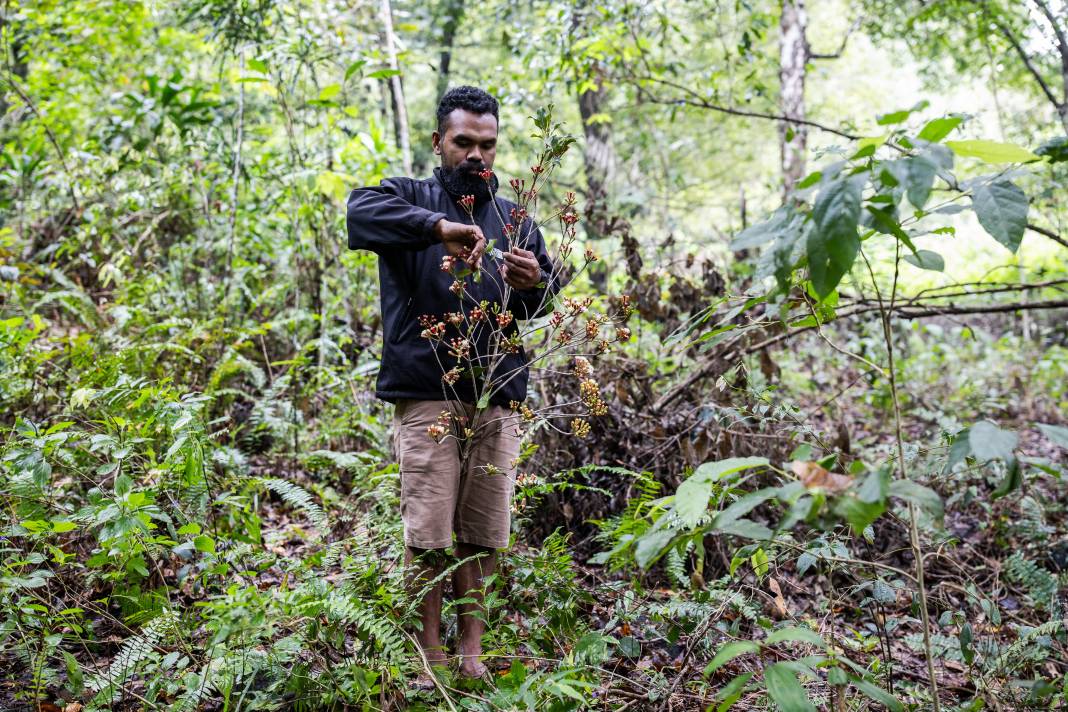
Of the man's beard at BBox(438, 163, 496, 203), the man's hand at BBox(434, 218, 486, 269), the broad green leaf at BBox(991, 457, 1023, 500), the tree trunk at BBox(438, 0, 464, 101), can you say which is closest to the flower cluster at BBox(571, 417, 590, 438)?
the man's hand at BBox(434, 218, 486, 269)

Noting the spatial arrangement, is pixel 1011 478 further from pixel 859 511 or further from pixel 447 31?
pixel 447 31

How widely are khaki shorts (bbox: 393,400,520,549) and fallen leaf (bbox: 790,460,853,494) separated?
156 cm

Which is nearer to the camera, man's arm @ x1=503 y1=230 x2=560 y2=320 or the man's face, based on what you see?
man's arm @ x1=503 y1=230 x2=560 y2=320

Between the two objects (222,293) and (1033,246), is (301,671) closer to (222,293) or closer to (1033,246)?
(222,293)

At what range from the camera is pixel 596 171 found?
9469 millimetres

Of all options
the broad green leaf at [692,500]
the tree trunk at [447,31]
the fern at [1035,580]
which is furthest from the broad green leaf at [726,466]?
the tree trunk at [447,31]

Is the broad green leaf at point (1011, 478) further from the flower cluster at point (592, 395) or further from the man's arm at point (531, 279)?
the man's arm at point (531, 279)

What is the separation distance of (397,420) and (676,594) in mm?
1579

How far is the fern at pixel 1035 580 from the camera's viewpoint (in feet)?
11.9

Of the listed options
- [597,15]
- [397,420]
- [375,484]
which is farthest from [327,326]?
[597,15]

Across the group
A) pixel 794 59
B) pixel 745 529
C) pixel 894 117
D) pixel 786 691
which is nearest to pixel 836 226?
pixel 894 117

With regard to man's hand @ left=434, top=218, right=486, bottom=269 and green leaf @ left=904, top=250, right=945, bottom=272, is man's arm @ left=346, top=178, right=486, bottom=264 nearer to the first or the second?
man's hand @ left=434, top=218, right=486, bottom=269

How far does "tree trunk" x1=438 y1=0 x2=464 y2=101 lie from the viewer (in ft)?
38.4

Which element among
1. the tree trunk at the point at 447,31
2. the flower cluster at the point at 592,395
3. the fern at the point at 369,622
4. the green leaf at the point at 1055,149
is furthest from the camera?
the tree trunk at the point at 447,31
